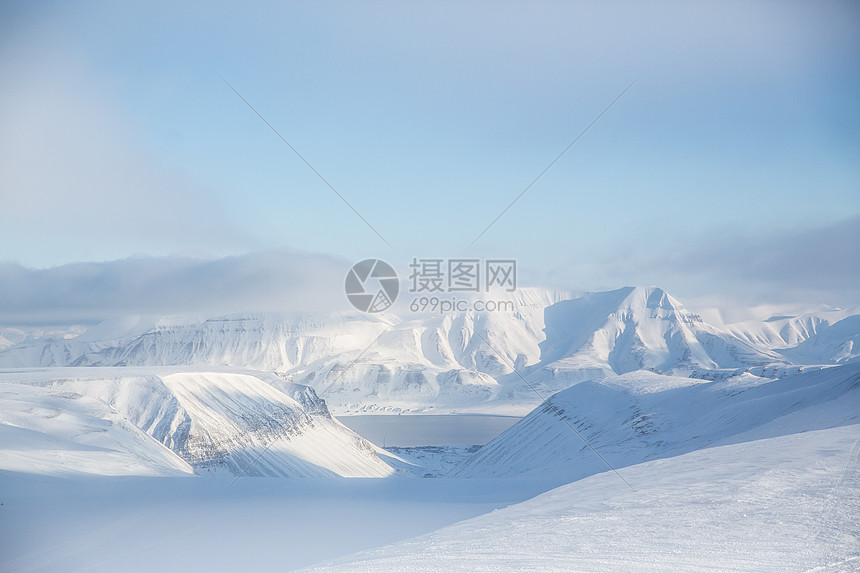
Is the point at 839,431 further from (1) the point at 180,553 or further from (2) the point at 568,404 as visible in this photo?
(2) the point at 568,404

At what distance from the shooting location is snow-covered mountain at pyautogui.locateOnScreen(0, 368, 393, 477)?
108ft

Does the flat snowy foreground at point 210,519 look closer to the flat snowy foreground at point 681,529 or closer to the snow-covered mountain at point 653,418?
the flat snowy foreground at point 681,529

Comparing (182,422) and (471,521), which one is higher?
(182,422)

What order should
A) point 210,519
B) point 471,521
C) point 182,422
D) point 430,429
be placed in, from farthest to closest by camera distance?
point 430,429 < point 182,422 < point 210,519 < point 471,521

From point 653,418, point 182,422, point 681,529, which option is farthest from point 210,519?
point 182,422

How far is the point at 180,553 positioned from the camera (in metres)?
7.98

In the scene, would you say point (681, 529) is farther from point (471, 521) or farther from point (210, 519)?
point (210, 519)

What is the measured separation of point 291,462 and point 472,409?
129586 mm

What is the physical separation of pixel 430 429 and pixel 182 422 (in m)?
75.6

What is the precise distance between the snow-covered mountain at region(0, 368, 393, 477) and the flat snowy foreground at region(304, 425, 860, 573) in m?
18.9

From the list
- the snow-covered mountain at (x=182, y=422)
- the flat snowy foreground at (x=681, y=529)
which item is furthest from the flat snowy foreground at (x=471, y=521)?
the snow-covered mountain at (x=182, y=422)

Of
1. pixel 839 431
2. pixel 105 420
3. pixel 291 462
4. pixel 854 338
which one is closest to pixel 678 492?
pixel 839 431

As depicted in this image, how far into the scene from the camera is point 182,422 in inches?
2381

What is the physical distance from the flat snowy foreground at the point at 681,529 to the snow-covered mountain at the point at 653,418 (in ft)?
42.7
